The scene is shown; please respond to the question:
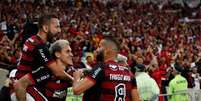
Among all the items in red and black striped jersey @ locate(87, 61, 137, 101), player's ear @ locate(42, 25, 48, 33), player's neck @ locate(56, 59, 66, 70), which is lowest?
red and black striped jersey @ locate(87, 61, 137, 101)

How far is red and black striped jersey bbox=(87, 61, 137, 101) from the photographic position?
20.8ft

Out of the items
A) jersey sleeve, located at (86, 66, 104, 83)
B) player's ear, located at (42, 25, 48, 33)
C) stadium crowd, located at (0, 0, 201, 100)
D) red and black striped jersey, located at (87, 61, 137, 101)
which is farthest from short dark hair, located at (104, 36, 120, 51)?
stadium crowd, located at (0, 0, 201, 100)

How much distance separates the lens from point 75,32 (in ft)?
65.0

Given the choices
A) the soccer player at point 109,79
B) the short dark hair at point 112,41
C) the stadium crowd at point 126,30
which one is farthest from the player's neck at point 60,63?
the stadium crowd at point 126,30

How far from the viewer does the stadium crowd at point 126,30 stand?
1378cm

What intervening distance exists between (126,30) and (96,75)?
17.2 meters

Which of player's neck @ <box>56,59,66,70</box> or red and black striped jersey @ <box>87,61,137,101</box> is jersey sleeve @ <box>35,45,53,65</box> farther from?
red and black striped jersey @ <box>87,61,137,101</box>

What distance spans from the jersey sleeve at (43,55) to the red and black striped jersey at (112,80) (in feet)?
2.19

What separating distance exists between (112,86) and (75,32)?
13.5 metres

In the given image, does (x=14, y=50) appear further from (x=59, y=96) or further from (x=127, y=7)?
(x=127, y=7)

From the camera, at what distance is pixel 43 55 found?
6.83 m

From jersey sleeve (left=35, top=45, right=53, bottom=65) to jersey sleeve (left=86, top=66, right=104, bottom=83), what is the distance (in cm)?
65

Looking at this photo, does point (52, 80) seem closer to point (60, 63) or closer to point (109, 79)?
point (60, 63)

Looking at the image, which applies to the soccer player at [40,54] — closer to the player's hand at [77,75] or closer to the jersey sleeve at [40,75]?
the jersey sleeve at [40,75]
